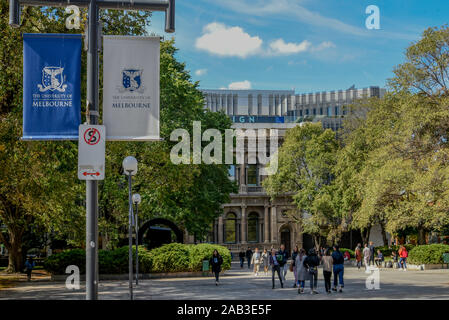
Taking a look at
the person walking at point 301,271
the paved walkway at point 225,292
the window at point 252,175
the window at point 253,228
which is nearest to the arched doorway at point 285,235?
the window at point 253,228

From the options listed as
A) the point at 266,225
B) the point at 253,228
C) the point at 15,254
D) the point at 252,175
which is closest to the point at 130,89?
the point at 15,254

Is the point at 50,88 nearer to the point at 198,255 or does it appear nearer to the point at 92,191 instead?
the point at 92,191

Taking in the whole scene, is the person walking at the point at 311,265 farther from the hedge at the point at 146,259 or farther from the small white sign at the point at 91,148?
the small white sign at the point at 91,148

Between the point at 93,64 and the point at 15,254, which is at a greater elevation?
the point at 93,64

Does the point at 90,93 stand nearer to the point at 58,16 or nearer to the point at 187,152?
the point at 58,16

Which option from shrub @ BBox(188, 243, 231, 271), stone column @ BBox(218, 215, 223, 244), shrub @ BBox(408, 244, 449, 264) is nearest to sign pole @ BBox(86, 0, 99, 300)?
shrub @ BBox(188, 243, 231, 271)

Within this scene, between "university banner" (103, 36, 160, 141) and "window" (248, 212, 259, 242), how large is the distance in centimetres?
7278

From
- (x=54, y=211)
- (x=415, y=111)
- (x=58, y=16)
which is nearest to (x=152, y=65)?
(x=58, y=16)

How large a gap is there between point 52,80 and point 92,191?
1.79m

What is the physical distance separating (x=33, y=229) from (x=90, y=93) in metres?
37.0

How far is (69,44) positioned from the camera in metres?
8.66

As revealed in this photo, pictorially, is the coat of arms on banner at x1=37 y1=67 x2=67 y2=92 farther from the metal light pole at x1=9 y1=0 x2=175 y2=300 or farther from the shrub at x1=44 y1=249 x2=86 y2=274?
the shrub at x1=44 y1=249 x2=86 y2=274

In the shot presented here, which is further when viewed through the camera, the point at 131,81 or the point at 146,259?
the point at 146,259

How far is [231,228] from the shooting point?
80688mm
